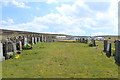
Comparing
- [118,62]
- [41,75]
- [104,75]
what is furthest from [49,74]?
[118,62]

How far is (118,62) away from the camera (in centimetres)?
1271

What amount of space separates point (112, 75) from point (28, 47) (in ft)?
47.5

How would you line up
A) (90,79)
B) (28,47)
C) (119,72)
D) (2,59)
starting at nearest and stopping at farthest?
(90,79), (119,72), (2,59), (28,47)

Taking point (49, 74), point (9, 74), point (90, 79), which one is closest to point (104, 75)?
point (90, 79)

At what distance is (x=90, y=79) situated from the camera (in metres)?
8.49

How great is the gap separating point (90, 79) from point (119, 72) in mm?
2239

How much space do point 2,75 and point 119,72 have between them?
611cm

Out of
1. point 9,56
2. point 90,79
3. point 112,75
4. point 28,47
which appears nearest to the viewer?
point 90,79

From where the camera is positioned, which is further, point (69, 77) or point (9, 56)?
point (9, 56)

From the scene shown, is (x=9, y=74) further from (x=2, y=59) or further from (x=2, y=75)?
(x=2, y=59)

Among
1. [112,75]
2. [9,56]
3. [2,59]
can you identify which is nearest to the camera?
[112,75]

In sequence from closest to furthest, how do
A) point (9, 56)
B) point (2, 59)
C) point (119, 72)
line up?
1. point (119, 72)
2. point (2, 59)
3. point (9, 56)

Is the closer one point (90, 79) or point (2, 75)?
point (90, 79)

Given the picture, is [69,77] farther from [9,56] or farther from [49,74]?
[9,56]
